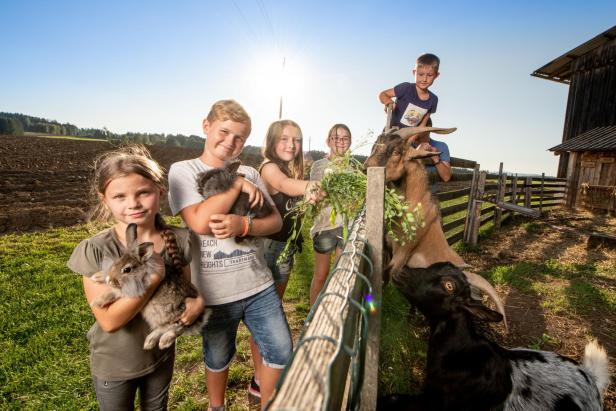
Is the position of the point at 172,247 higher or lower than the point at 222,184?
lower

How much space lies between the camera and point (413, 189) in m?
3.55

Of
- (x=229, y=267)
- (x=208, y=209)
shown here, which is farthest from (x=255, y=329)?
(x=208, y=209)

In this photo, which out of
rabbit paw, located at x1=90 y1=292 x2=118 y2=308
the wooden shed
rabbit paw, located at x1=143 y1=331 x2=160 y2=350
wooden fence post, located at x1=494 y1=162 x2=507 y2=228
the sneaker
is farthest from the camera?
the wooden shed

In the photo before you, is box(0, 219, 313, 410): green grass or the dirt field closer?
box(0, 219, 313, 410): green grass

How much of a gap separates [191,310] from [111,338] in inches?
17.5

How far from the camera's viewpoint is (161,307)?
175 cm

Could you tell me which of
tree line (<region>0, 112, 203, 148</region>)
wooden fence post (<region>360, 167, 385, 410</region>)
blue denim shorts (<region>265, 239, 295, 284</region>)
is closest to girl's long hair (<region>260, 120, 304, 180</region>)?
blue denim shorts (<region>265, 239, 295, 284</region>)

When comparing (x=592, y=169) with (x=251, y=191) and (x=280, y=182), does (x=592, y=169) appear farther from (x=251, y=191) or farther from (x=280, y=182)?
(x=251, y=191)

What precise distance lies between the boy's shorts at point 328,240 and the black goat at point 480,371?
1248 mm

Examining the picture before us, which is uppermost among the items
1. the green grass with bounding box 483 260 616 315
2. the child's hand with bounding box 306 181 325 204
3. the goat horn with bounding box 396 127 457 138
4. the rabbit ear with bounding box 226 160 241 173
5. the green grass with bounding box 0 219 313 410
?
the goat horn with bounding box 396 127 457 138

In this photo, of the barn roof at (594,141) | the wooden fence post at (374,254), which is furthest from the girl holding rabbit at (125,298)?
the barn roof at (594,141)

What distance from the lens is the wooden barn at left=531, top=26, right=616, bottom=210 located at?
50.3 feet

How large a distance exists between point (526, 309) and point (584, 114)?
67.0 ft

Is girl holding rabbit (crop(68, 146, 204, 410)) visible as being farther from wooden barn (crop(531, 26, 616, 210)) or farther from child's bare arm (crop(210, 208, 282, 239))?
wooden barn (crop(531, 26, 616, 210))
